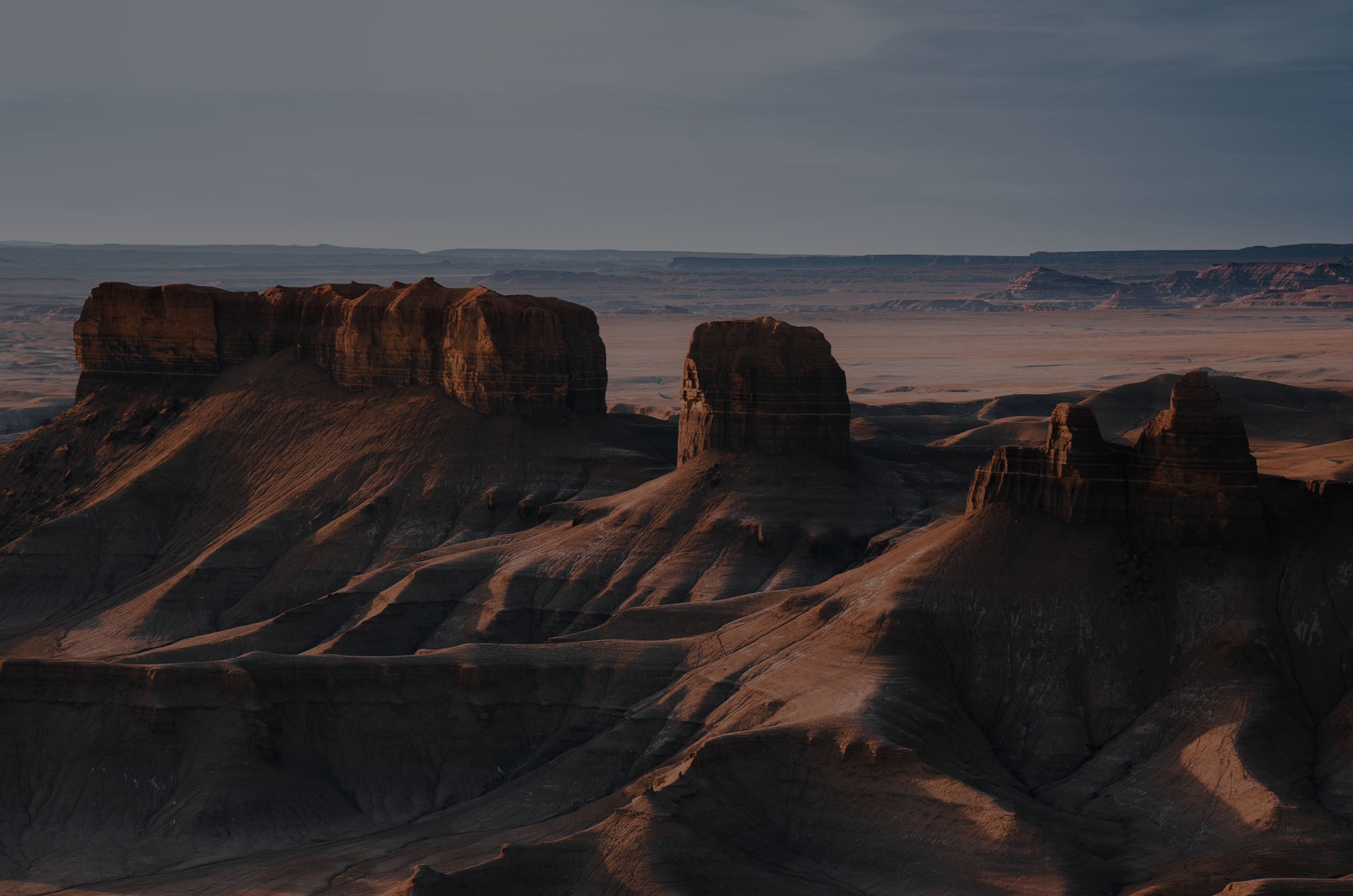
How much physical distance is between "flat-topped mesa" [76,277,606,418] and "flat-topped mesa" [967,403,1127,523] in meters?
45.5

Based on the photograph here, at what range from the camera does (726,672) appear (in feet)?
217

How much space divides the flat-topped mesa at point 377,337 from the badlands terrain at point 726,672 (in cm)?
511

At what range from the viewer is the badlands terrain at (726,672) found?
54594 mm

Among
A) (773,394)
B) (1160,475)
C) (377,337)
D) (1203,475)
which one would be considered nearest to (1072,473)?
(1160,475)

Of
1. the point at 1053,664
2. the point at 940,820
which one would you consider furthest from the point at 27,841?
the point at 1053,664

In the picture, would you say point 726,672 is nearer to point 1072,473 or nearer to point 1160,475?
point 1072,473

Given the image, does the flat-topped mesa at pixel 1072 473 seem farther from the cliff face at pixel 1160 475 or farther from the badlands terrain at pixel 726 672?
the badlands terrain at pixel 726 672

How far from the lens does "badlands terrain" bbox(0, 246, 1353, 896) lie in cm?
5459

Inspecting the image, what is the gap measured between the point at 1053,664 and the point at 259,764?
3027cm

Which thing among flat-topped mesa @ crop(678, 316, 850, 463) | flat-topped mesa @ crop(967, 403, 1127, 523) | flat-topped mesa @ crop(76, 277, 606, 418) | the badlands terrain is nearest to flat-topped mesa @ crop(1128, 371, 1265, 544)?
the badlands terrain

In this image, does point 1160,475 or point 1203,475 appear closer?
point 1203,475

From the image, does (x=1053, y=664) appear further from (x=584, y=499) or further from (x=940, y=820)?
(x=584, y=499)

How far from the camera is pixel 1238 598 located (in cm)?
6444

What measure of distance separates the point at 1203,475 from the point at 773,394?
3259cm
